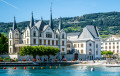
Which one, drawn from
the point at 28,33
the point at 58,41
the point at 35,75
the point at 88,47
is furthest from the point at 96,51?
the point at 35,75

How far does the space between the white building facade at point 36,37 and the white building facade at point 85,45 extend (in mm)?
8627

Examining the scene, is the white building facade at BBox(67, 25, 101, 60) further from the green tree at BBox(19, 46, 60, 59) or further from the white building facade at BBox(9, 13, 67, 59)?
the green tree at BBox(19, 46, 60, 59)

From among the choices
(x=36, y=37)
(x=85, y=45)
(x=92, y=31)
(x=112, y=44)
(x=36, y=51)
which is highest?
(x=92, y=31)

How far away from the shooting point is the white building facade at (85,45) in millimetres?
120188

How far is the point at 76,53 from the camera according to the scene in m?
118

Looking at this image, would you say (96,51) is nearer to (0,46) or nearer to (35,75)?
(0,46)

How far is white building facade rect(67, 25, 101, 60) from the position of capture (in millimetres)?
120188

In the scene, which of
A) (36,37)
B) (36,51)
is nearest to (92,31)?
(36,37)

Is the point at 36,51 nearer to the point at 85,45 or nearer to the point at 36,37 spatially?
the point at 36,37

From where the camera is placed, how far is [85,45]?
12019 cm

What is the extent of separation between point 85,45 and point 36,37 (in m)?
22.5

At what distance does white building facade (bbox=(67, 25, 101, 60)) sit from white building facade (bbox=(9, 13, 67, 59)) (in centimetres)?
863

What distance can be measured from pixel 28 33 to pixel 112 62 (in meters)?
30.0

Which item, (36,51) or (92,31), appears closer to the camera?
(36,51)
